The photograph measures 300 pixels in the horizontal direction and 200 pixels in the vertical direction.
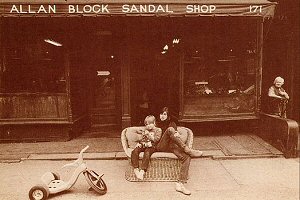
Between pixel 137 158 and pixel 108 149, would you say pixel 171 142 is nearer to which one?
pixel 137 158

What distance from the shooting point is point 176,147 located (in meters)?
7.07

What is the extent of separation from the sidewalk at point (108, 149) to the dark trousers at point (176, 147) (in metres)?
1.66

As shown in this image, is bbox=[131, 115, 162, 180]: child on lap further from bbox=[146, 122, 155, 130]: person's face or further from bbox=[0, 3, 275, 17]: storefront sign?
bbox=[0, 3, 275, 17]: storefront sign

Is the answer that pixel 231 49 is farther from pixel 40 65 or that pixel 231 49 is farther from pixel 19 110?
pixel 19 110

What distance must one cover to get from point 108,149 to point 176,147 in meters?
2.64

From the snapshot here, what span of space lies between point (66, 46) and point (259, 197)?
22.0 ft

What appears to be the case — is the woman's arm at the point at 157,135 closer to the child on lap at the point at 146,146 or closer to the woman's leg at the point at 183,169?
the child on lap at the point at 146,146

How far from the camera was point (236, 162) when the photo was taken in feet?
26.8

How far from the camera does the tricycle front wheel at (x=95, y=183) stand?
6094mm

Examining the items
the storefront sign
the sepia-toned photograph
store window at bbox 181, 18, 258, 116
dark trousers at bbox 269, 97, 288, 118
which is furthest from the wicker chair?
dark trousers at bbox 269, 97, 288, 118

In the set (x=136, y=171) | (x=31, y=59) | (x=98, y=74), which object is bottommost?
(x=136, y=171)

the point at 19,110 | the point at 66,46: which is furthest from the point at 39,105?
the point at 66,46

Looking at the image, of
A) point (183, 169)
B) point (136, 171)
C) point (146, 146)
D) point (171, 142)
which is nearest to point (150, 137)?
point (146, 146)

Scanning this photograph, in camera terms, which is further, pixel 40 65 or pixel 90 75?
pixel 90 75
